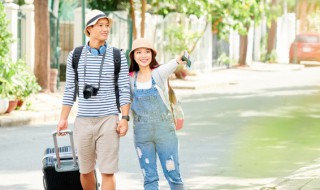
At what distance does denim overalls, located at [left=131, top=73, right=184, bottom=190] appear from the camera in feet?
26.7

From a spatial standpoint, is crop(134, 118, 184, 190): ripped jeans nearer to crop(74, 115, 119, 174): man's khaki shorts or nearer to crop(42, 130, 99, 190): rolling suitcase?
crop(74, 115, 119, 174): man's khaki shorts

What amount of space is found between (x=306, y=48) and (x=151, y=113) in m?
38.9

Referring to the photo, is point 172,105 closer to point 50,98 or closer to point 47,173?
point 47,173

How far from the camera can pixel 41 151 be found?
13750mm

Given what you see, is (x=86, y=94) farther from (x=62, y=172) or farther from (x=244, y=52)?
(x=244, y=52)

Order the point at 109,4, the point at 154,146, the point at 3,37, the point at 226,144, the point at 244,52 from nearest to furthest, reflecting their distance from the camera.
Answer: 1. the point at 154,146
2. the point at 226,144
3. the point at 3,37
4. the point at 109,4
5. the point at 244,52

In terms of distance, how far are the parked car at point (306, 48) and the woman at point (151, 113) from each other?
38112 millimetres

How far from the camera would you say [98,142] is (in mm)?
7867

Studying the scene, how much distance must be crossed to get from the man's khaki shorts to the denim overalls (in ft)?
1.05

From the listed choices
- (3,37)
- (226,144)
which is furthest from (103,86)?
(3,37)

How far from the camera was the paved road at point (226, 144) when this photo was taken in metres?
11.2

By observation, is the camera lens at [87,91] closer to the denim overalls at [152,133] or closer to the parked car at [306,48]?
the denim overalls at [152,133]

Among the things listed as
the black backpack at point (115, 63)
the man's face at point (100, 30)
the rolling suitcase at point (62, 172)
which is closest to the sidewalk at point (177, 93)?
the rolling suitcase at point (62, 172)

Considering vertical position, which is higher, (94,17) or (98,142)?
(94,17)
